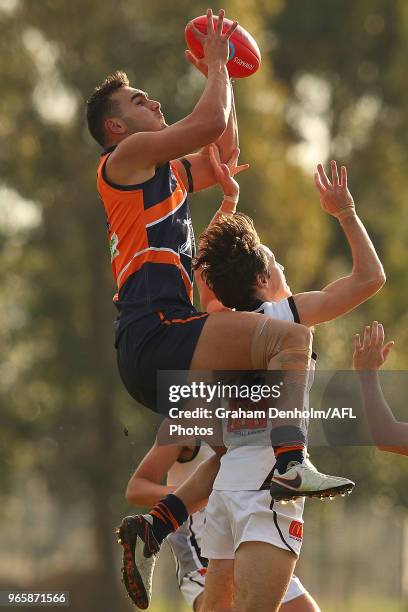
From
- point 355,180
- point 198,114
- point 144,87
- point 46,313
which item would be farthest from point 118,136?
point 355,180

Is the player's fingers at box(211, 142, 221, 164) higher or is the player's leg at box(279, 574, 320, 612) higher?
the player's fingers at box(211, 142, 221, 164)

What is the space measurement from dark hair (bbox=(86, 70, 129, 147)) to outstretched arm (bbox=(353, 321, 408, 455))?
6.34 ft

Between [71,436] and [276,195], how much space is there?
19.1 feet

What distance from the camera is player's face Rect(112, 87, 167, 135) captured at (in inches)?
300

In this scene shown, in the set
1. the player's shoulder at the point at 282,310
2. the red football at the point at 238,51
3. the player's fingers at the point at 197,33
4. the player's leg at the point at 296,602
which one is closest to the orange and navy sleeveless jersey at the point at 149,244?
the player's shoulder at the point at 282,310

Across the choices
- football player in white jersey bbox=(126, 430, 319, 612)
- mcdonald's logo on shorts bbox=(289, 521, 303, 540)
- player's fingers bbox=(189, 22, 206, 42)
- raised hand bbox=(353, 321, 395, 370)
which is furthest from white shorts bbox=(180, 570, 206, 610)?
player's fingers bbox=(189, 22, 206, 42)

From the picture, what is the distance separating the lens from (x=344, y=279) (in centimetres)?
728

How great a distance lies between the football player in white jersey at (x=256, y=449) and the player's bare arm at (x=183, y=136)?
17.4 inches

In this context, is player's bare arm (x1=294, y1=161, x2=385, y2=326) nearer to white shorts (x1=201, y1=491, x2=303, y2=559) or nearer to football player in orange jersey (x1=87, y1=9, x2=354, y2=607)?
football player in orange jersey (x1=87, y1=9, x2=354, y2=607)

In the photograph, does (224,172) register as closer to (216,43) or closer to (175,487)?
(216,43)

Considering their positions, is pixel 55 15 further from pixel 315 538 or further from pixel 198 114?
pixel 198 114

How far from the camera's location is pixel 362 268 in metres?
7.24

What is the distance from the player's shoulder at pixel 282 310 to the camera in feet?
23.0

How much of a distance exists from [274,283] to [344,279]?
0.37 meters
